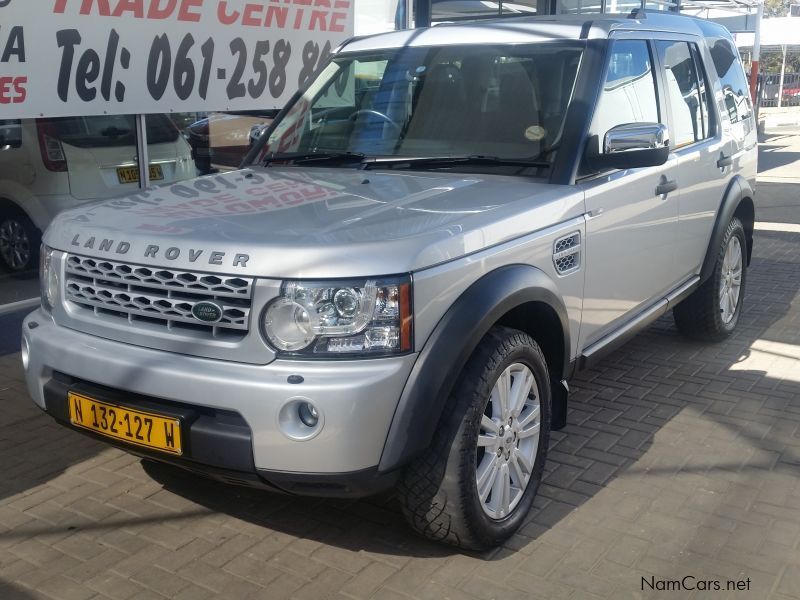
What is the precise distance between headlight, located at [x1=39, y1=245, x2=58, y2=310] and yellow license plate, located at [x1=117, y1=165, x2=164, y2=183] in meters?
3.34

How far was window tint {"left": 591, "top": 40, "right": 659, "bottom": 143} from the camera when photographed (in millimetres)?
4184

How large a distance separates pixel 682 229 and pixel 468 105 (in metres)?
1.54

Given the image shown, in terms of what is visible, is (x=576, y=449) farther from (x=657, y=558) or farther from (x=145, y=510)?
(x=145, y=510)

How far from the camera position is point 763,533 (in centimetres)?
358

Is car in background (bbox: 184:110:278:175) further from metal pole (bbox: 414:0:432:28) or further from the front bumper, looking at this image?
the front bumper

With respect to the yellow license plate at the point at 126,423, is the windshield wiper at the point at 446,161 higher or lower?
higher

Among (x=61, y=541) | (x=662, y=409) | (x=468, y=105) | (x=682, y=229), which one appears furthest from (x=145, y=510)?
(x=682, y=229)

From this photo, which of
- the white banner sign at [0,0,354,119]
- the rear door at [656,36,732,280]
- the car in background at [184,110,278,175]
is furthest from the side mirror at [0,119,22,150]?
the rear door at [656,36,732,280]

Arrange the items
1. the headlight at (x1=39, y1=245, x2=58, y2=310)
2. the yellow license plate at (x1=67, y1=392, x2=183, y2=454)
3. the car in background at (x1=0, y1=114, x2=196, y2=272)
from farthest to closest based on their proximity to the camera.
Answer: the car in background at (x1=0, y1=114, x2=196, y2=272) < the headlight at (x1=39, y1=245, x2=58, y2=310) < the yellow license plate at (x1=67, y1=392, x2=183, y2=454)

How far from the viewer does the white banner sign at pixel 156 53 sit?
231 inches

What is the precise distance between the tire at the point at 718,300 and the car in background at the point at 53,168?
4.12 metres
